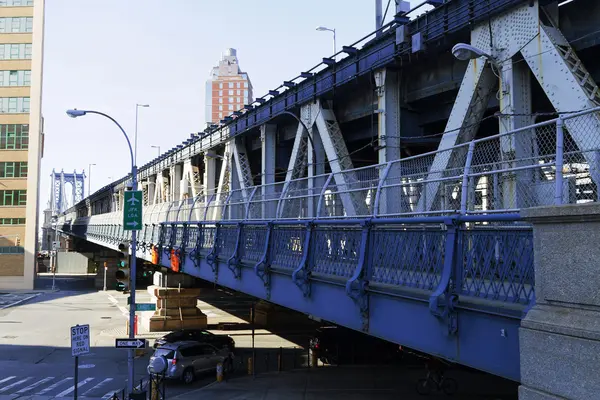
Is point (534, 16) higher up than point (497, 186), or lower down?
higher up

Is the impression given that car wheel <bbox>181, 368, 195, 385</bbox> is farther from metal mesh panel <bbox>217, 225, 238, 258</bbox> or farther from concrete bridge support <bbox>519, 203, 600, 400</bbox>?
concrete bridge support <bbox>519, 203, 600, 400</bbox>

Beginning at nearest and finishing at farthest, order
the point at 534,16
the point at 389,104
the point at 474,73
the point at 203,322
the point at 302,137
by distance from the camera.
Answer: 1. the point at 534,16
2. the point at 474,73
3. the point at 389,104
4. the point at 302,137
5. the point at 203,322

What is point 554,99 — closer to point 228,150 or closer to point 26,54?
point 228,150

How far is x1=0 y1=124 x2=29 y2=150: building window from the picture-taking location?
64.2m

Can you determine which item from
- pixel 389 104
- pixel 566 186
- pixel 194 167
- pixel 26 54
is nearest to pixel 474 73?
pixel 389 104

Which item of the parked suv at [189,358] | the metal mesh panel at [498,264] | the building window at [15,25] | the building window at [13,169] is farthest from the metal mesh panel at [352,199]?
the building window at [15,25]

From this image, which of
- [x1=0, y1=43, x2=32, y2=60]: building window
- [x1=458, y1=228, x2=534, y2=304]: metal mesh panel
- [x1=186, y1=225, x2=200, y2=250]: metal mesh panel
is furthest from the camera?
[x1=0, y1=43, x2=32, y2=60]: building window

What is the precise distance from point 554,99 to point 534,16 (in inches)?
85.1

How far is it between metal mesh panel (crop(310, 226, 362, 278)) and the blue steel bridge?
0.11 ft

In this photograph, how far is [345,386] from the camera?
19.8m

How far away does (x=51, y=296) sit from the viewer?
55.1 meters

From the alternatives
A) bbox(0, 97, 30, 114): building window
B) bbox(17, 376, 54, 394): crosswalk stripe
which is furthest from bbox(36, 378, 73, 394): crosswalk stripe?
bbox(0, 97, 30, 114): building window

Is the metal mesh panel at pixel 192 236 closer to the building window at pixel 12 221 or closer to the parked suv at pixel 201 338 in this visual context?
the parked suv at pixel 201 338

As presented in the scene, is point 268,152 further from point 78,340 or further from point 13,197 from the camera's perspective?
point 13,197
